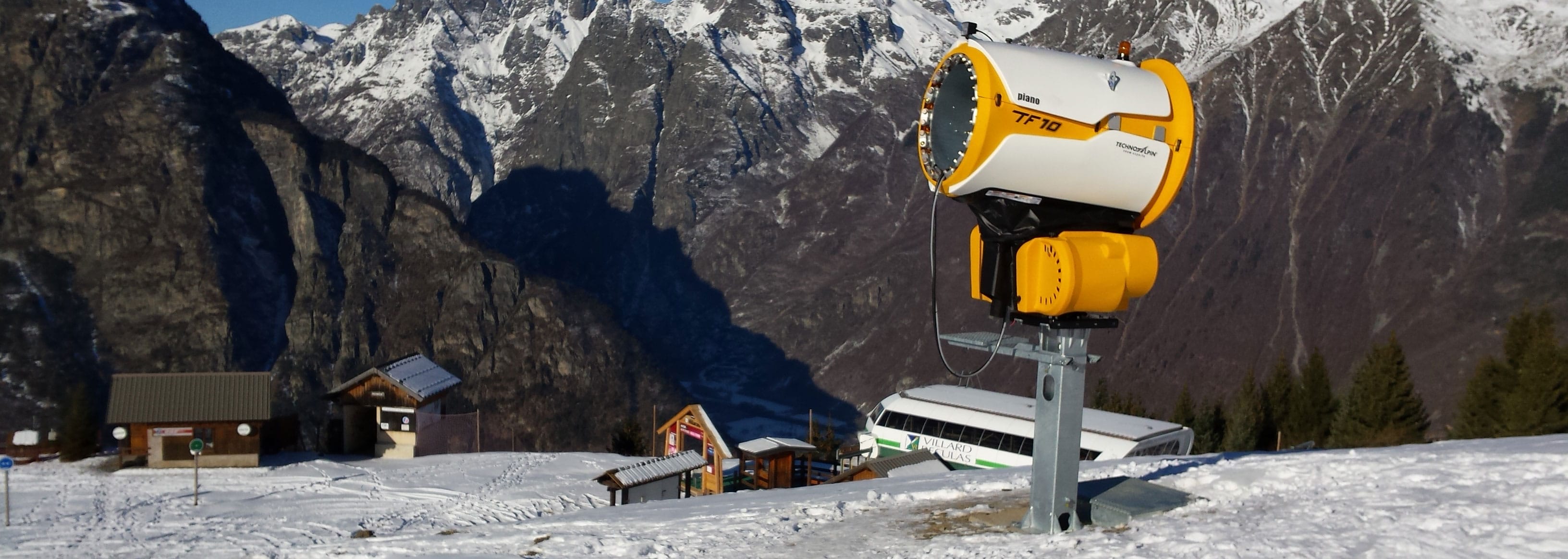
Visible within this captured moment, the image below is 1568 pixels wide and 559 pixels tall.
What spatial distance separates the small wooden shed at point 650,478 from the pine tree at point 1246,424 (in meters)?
32.1

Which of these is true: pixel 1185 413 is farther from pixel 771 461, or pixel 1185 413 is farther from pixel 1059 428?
pixel 1059 428

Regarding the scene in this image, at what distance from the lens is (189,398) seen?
145 feet

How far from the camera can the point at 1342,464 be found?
57.4ft

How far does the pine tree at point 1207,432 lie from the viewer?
68094 mm

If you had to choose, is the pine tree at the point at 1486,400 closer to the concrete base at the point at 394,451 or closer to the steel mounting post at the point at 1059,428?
the steel mounting post at the point at 1059,428

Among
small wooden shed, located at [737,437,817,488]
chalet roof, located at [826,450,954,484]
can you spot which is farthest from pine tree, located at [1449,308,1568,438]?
small wooden shed, located at [737,437,817,488]

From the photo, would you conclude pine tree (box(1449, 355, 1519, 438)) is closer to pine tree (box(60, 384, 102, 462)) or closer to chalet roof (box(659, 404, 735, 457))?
chalet roof (box(659, 404, 735, 457))

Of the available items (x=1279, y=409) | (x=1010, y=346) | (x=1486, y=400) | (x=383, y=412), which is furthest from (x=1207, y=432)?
(x=1010, y=346)

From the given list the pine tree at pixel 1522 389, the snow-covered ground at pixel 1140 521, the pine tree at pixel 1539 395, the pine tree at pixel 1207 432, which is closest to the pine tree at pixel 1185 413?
the pine tree at pixel 1207 432

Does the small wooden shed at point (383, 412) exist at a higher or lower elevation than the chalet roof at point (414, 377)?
lower

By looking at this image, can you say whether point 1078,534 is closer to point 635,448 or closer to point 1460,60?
point 635,448

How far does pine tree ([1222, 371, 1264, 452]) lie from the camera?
207 ft

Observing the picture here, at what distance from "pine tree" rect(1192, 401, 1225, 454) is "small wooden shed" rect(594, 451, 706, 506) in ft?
116

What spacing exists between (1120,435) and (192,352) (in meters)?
146
